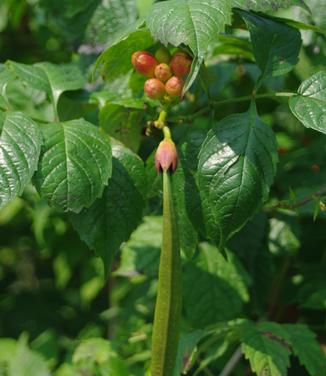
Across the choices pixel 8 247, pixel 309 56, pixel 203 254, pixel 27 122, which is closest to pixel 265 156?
pixel 27 122

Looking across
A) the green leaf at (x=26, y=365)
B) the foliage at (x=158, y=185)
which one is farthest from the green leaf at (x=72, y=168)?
the green leaf at (x=26, y=365)

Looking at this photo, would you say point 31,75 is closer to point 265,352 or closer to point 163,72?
point 163,72

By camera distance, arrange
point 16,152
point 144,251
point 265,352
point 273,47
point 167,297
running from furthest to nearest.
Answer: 1. point 144,251
2. point 265,352
3. point 273,47
4. point 16,152
5. point 167,297

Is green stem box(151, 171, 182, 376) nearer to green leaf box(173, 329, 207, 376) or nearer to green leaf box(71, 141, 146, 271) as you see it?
green leaf box(71, 141, 146, 271)

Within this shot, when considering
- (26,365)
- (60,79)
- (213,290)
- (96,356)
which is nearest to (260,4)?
(60,79)

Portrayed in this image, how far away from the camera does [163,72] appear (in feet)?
5.22

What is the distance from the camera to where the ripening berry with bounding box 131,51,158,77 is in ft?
5.27

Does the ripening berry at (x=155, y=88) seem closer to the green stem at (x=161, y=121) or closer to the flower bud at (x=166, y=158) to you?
the green stem at (x=161, y=121)

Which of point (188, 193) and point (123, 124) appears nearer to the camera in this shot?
point (188, 193)

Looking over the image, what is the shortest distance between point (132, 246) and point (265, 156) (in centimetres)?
93

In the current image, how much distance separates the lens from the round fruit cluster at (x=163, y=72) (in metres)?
1.58

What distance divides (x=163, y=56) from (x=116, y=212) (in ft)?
1.10

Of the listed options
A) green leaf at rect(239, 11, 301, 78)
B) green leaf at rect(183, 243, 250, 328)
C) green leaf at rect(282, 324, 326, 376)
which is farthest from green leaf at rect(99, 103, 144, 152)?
green leaf at rect(282, 324, 326, 376)

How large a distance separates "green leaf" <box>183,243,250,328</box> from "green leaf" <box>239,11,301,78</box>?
67 centimetres
